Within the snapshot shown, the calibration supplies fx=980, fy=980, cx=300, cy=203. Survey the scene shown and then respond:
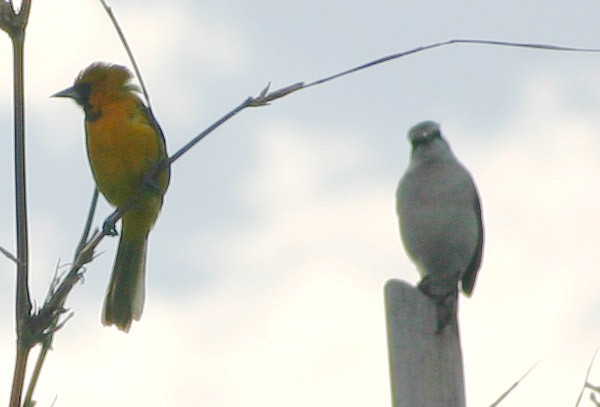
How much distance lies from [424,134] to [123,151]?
2.04 m

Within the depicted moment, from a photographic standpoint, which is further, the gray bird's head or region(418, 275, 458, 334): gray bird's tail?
the gray bird's head

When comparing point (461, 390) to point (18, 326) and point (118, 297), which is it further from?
point (118, 297)

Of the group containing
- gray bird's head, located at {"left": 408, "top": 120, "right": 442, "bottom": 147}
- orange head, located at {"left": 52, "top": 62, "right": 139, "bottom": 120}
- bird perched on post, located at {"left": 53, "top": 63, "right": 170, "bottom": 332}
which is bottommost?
gray bird's head, located at {"left": 408, "top": 120, "right": 442, "bottom": 147}

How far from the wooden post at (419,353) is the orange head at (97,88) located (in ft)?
10.3

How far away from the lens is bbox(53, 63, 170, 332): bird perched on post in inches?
175

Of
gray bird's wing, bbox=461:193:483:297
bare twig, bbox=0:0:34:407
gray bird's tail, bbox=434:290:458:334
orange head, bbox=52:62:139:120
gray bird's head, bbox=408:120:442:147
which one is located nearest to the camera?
bare twig, bbox=0:0:34:407

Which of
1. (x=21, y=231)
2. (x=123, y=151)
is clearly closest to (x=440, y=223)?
(x=21, y=231)

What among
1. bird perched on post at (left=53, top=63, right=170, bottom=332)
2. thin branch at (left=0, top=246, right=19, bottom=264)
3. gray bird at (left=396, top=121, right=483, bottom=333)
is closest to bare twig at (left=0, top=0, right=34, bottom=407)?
thin branch at (left=0, top=246, right=19, bottom=264)

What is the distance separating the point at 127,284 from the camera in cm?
429

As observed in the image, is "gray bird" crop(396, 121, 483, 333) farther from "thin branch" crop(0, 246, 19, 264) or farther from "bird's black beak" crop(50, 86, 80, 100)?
"bird's black beak" crop(50, 86, 80, 100)

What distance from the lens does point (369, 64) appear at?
1.53m

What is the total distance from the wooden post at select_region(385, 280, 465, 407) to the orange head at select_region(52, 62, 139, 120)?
10.3 feet

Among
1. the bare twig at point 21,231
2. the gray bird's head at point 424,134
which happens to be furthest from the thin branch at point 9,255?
the gray bird's head at point 424,134

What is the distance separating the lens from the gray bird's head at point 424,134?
9.04ft
